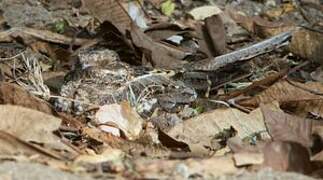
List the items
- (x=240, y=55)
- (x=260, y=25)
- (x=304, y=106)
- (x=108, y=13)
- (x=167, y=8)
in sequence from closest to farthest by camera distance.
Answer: (x=304, y=106) < (x=240, y=55) < (x=108, y=13) < (x=260, y=25) < (x=167, y=8)

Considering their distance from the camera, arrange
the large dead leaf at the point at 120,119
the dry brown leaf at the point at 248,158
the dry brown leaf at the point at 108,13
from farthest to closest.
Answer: the dry brown leaf at the point at 108,13 → the large dead leaf at the point at 120,119 → the dry brown leaf at the point at 248,158

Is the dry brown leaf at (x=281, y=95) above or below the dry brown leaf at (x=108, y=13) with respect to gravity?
below

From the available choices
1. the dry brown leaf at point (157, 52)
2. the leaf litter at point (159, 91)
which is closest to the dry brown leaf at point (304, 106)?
the leaf litter at point (159, 91)

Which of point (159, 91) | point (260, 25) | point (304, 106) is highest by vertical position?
point (159, 91)

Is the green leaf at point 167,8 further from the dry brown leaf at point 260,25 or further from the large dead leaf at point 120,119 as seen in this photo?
the large dead leaf at point 120,119

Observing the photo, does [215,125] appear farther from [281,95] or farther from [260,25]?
[260,25]

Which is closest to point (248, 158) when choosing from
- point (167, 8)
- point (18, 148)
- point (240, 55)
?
point (18, 148)
